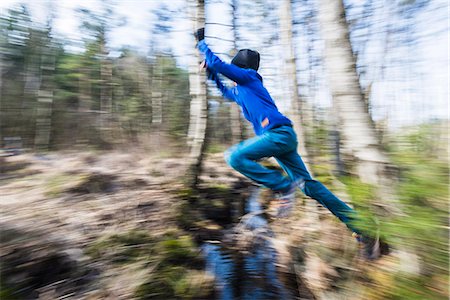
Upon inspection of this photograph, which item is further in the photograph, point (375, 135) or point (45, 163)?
point (45, 163)

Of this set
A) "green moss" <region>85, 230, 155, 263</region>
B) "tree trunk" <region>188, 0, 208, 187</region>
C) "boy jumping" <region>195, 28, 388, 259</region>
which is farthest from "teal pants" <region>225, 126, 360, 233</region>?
"tree trunk" <region>188, 0, 208, 187</region>

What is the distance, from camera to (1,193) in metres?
5.18

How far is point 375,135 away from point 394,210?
26.9 inches

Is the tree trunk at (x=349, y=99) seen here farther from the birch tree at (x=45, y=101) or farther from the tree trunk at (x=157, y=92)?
the birch tree at (x=45, y=101)

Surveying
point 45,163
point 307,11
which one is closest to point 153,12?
point 307,11

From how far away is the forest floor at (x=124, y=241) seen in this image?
8.66 ft

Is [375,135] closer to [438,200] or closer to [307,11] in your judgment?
[438,200]

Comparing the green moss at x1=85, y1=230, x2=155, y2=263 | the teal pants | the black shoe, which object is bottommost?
the green moss at x1=85, y1=230, x2=155, y2=263

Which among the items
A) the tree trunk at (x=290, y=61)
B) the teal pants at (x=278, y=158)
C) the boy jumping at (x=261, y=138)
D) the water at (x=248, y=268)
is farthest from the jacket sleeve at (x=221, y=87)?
the tree trunk at (x=290, y=61)

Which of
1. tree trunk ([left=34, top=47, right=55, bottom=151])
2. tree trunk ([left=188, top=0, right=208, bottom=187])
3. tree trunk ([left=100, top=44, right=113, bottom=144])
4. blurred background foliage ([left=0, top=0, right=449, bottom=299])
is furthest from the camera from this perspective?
tree trunk ([left=100, top=44, right=113, bottom=144])

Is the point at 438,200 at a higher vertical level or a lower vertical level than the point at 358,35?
lower

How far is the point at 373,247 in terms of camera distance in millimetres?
2008

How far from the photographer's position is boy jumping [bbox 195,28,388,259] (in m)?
2.92

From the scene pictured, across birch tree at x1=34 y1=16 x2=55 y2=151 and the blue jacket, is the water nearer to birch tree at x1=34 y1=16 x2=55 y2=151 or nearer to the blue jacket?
the blue jacket
